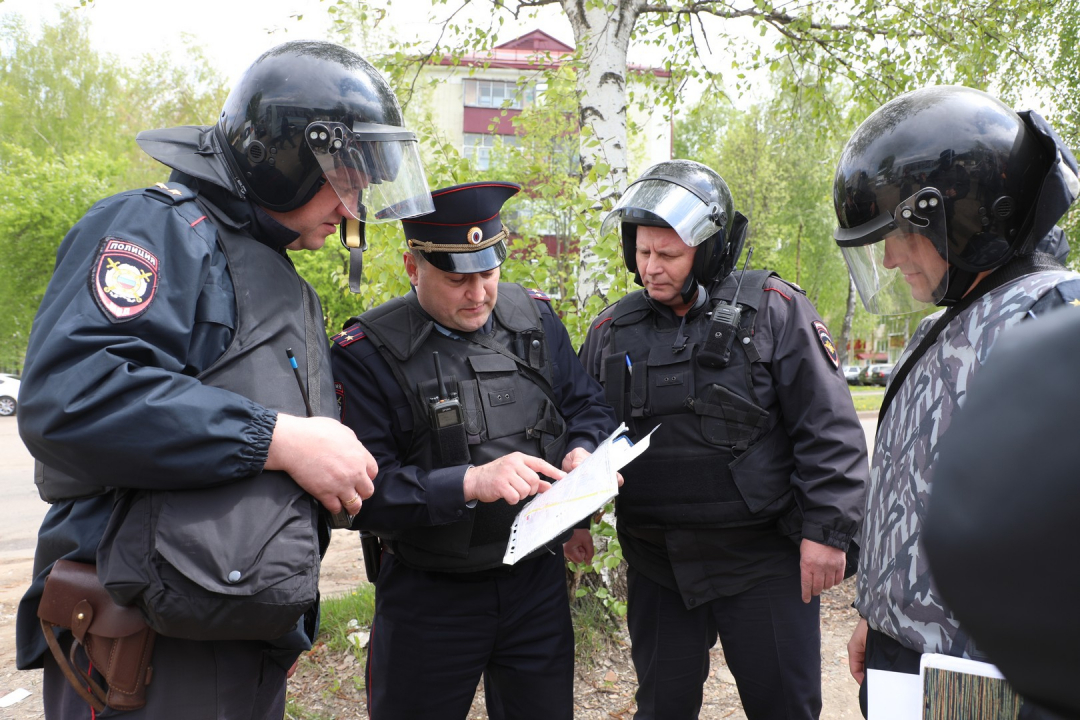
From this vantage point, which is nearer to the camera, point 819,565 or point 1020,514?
point 1020,514

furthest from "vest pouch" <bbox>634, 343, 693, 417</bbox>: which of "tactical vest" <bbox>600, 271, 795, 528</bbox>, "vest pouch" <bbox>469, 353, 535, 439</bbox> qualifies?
"vest pouch" <bbox>469, 353, 535, 439</bbox>

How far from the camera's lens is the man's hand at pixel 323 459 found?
1.45 metres

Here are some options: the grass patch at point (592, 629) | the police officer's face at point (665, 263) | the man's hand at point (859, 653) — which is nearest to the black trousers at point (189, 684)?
the man's hand at point (859, 653)

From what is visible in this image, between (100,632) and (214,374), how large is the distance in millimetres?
544

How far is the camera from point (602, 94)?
4.08m

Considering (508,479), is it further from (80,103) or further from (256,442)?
(80,103)

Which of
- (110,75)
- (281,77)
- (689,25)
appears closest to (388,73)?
(689,25)

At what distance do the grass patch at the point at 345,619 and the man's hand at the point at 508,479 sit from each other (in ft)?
7.12

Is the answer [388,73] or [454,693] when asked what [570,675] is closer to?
[454,693]

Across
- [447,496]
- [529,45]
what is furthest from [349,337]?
[529,45]

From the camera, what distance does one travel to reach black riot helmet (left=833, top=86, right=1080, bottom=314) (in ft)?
5.35

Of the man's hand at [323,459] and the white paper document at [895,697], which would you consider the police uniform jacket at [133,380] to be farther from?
the white paper document at [895,697]

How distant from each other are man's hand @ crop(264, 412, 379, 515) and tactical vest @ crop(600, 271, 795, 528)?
1250mm

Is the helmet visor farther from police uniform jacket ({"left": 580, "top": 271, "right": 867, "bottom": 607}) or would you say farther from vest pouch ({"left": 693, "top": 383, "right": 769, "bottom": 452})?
vest pouch ({"left": 693, "top": 383, "right": 769, "bottom": 452})
